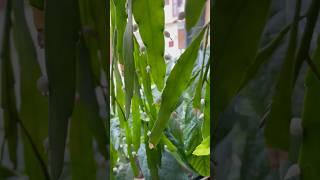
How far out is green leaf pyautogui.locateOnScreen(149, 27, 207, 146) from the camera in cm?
65

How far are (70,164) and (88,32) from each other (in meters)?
0.21

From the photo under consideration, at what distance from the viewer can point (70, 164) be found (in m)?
0.69

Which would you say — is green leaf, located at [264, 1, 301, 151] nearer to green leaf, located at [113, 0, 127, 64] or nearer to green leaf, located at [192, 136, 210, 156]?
green leaf, located at [192, 136, 210, 156]

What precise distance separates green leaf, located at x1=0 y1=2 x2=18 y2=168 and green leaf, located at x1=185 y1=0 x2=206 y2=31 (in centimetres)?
27

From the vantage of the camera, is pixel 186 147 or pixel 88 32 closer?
pixel 88 32

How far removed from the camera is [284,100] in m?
0.54

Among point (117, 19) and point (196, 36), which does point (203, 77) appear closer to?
point (196, 36)

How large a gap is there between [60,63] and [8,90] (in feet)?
0.30

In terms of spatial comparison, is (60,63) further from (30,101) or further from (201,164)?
(201,164)

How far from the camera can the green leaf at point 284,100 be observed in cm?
53

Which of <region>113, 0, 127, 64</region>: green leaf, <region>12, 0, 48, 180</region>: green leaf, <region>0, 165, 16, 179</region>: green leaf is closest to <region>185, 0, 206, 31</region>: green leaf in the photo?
<region>113, 0, 127, 64</region>: green leaf

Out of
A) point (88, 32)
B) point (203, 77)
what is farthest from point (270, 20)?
point (88, 32)

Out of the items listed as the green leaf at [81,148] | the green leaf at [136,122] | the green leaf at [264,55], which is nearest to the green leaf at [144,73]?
the green leaf at [136,122]

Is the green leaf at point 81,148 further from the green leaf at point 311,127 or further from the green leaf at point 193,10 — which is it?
the green leaf at point 311,127
